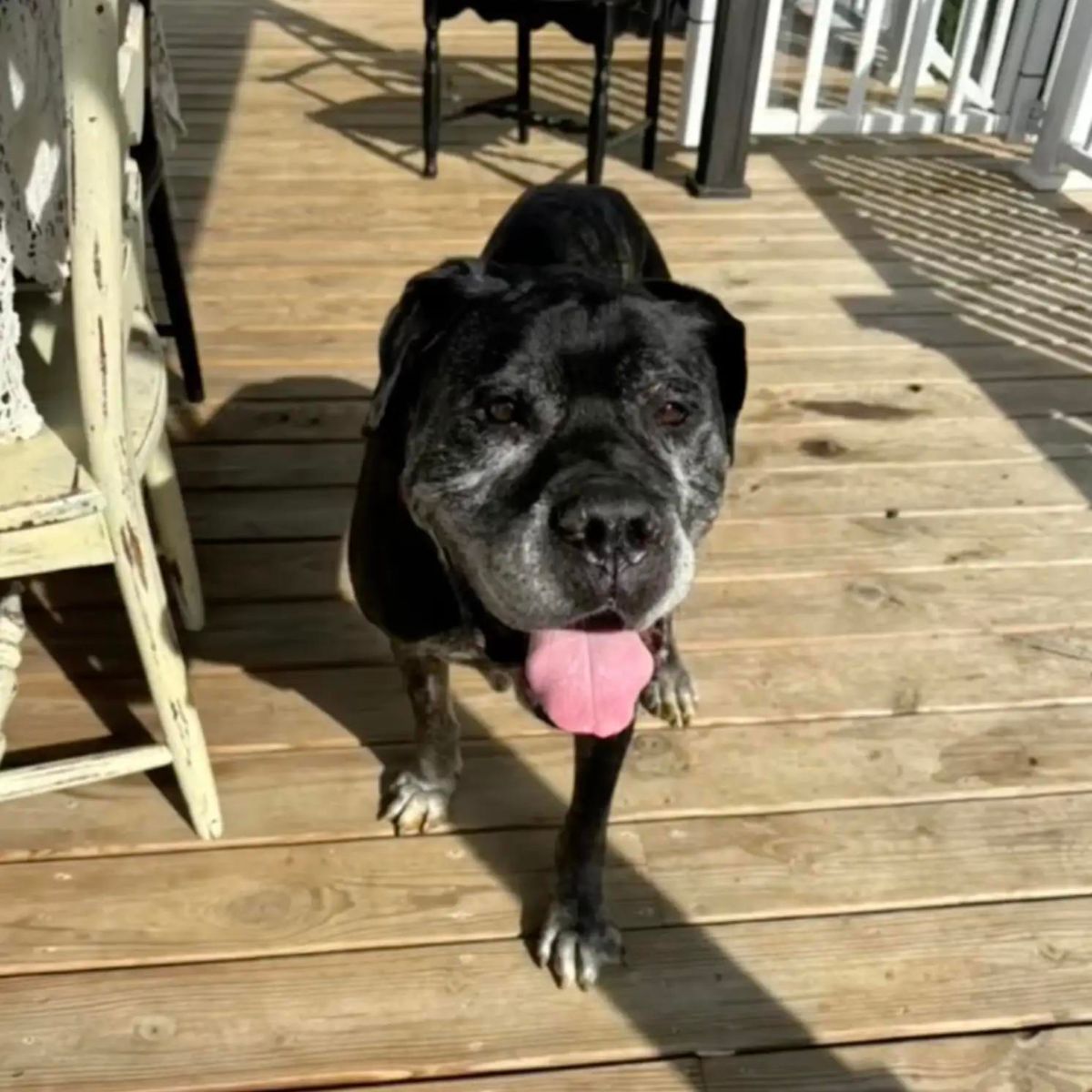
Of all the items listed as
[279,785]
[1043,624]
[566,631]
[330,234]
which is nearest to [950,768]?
[1043,624]

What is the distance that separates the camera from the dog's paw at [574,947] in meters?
1.91

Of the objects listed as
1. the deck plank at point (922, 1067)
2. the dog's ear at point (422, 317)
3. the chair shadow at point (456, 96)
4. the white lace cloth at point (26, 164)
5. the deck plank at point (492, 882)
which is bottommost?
the deck plank at point (922, 1067)

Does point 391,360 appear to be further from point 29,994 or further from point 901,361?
point 901,361

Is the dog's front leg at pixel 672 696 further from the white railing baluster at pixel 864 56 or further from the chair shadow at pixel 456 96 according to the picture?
the white railing baluster at pixel 864 56

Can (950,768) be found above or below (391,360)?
below

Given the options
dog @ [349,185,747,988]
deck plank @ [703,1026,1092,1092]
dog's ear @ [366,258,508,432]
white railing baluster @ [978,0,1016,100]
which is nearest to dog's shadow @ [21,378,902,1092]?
deck plank @ [703,1026,1092,1092]

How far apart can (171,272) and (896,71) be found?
169 inches

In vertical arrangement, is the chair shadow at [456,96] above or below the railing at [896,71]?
below

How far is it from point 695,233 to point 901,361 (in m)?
1.08

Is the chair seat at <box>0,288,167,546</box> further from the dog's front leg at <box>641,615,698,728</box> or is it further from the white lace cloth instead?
the dog's front leg at <box>641,615,698,728</box>

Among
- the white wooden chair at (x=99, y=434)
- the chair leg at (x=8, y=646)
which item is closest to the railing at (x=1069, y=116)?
the white wooden chair at (x=99, y=434)

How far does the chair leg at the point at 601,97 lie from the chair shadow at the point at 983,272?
3.16 ft

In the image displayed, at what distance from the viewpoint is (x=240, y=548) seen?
2805 mm

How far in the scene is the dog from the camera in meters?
1.61
